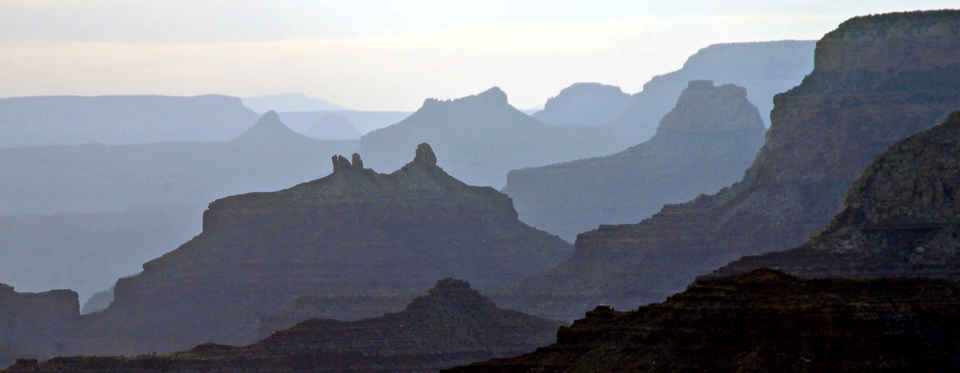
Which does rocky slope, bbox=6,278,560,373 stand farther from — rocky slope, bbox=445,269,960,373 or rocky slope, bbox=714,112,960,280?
rocky slope, bbox=445,269,960,373

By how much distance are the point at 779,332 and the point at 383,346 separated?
91.2 meters

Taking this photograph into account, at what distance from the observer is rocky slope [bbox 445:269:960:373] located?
305 ft

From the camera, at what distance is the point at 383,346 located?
18438 centimetres

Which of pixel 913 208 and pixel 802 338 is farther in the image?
pixel 913 208

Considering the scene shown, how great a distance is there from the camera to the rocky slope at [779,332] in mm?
92875

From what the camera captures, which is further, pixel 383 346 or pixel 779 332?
pixel 383 346

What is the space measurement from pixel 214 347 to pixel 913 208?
197 ft

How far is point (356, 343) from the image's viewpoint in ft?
606

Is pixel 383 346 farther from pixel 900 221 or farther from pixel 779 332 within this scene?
pixel 779 332

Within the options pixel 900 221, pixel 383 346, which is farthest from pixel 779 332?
pixel 383 346

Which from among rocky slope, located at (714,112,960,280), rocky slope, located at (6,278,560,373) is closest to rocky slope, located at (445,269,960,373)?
rocky slope, located at (714,112,960,280)

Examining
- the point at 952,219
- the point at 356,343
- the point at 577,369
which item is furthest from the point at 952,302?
the point at 356,343

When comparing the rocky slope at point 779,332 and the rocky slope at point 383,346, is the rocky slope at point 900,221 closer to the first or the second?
the rocky slope at point 383,346

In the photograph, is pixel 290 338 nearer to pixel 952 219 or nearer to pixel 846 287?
Answer: pixel 952 219
